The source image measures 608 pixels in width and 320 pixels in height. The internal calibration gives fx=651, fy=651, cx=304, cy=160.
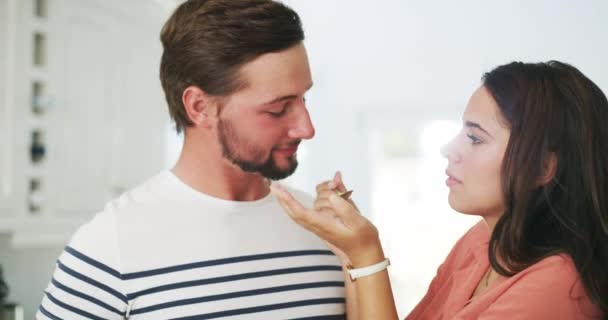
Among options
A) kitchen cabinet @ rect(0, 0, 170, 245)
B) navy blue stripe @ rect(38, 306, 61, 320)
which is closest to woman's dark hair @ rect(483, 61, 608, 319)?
navy blue stripe @ rect(38, 306, 61, 320)

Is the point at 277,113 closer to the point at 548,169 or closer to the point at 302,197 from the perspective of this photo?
the point at 302,197

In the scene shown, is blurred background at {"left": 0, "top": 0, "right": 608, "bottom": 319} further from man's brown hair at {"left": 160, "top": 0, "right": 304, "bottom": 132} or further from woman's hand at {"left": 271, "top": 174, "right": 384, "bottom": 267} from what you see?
woman's hand at {"left": 271, "top": 174, "right": 384, "bottom": 267}

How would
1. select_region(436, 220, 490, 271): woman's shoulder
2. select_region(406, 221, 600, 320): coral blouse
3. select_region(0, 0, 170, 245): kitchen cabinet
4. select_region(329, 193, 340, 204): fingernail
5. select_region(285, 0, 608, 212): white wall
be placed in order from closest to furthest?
select_region(406, 221, 600, 320): coral blouse, select_region(329, 193, 340, 204): fingernail, select_region(436, 220, 490, 271): woman's shoulder, select_region(0, 0, 170, 245): kitchen cabinet, select_region(285, 0, 608, 212): white wall

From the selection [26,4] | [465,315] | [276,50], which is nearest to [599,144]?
[465,315]

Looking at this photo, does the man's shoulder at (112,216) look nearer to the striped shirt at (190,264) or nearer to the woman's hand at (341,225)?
the striped shirt at (190,264)

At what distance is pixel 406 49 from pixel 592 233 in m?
3.56

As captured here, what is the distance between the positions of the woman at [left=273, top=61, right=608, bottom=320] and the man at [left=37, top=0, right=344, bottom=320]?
98 mm

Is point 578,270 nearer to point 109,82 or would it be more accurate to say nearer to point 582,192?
point 582,192

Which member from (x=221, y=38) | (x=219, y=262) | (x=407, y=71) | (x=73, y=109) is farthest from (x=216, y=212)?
(x=407, y=71)

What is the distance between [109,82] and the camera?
2654 mm

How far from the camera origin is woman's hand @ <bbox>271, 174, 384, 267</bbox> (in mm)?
1114

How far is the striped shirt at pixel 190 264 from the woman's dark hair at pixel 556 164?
0.36 m

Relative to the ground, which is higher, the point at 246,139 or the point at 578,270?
the point at 246,139

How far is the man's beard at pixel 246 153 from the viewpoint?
1.17 metres
